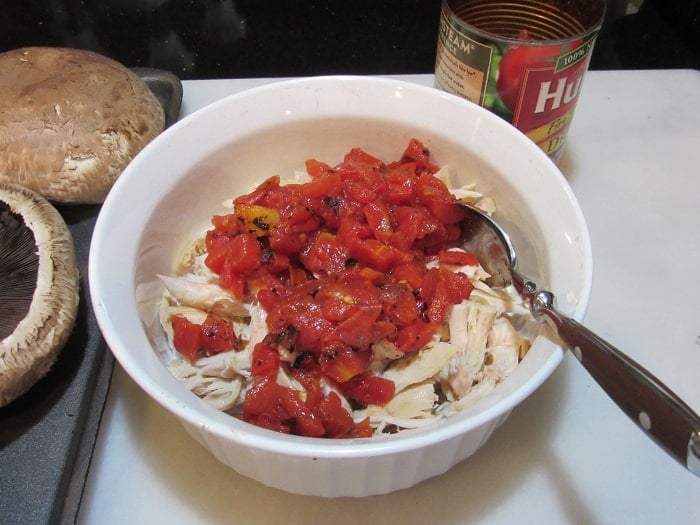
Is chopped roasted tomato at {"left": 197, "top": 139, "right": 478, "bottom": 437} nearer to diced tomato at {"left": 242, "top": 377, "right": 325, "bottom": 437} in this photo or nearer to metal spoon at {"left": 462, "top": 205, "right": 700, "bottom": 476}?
diced tomato at {"left": 242, "top": 377, "right": 325, "bottom": 437}

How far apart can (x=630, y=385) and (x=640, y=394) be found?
0.7 inches

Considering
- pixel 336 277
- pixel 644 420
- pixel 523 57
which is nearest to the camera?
pixel 644 420

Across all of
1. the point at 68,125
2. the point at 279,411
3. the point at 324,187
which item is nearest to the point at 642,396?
the point at 279,411

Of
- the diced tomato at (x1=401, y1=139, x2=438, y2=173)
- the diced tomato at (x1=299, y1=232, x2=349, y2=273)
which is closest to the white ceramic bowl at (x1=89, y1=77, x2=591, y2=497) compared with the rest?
the diced tomato at (x1=401, y1=139, x2=438, y2=173)

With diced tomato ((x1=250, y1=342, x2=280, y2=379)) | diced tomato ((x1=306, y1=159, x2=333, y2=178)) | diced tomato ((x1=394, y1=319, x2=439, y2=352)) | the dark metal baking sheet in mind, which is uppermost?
diced tomato ((x1=306, y1=159, x2=333, y2=178))

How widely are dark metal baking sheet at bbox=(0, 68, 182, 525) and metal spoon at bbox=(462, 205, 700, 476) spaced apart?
2.44 feet

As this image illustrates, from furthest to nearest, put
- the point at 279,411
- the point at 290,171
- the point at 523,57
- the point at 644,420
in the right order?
the point at 290,171
the point at 523,57
the point at 279,411
the point at 644,420

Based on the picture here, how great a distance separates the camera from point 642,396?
2.38ft

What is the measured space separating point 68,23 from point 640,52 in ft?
6.03

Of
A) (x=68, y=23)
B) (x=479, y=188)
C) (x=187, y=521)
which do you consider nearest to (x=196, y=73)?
(x=68, y=23)

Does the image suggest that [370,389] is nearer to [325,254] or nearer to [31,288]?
[325,254]

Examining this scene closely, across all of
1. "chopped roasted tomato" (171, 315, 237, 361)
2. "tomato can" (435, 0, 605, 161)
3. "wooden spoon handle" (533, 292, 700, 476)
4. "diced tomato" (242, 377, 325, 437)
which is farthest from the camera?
"tomato can" (435, 0, 605, 161)

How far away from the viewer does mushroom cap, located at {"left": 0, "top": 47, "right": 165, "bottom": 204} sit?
4.53 feet

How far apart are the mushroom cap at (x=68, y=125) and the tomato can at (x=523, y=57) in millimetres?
689
